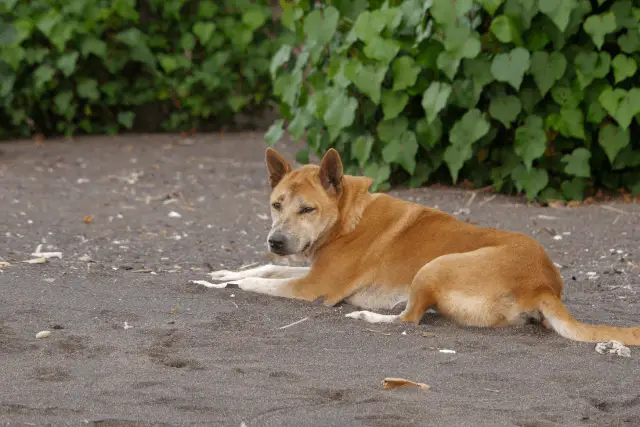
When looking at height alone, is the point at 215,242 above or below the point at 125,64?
below

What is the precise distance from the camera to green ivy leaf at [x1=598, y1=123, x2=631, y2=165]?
7.65m

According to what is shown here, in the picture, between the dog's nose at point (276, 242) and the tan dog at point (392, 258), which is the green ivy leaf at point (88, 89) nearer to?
the tan dog at point (392, 258)

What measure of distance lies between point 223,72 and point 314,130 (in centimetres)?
372

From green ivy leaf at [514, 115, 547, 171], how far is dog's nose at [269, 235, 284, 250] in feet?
10.6

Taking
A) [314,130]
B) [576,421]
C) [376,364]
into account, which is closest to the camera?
[576,421]

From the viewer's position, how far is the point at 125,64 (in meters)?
12.4

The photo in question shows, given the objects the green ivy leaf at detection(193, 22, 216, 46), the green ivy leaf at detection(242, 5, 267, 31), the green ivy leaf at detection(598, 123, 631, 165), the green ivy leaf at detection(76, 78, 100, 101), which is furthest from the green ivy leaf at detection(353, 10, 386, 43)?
the green ivy leaf at detection(76, 78, 100, 101)

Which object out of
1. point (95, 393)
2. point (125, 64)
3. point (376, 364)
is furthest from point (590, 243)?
point (125, 64)

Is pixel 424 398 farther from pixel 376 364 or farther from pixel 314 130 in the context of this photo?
pixel 314 130

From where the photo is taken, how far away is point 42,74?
1152 centimetres

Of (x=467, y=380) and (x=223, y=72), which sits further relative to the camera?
(x=223, y=72)

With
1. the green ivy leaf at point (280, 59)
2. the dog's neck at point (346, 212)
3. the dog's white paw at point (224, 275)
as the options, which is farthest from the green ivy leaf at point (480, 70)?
the dog's white paw at point (224, 275)

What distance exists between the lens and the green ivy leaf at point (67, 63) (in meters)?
11.5

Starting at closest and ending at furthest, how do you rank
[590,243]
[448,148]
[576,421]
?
[576,421] < [590,243] < [448,148]
